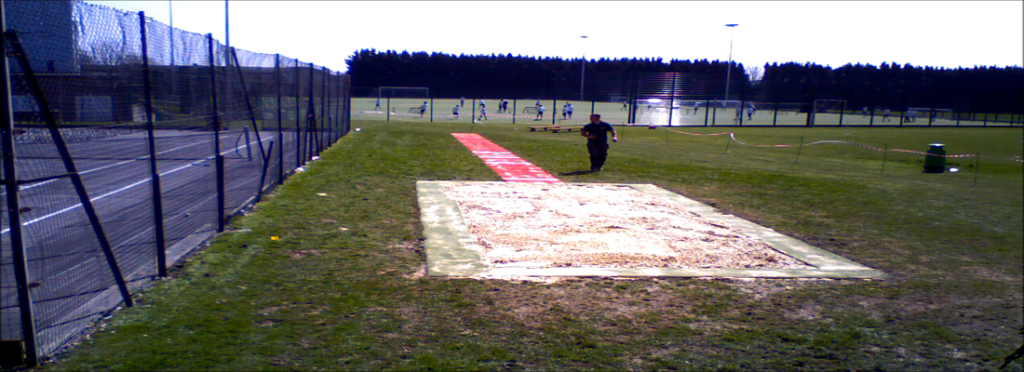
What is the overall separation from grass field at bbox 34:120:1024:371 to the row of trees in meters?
0.44

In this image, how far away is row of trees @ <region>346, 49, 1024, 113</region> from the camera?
295cm

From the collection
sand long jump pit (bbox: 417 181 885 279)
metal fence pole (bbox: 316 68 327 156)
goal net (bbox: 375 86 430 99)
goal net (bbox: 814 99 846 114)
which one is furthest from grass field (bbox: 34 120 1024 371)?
goal net (bbox: 375 86 430 99)

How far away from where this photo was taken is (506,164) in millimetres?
17281

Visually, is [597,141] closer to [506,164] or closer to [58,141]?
[506,164]

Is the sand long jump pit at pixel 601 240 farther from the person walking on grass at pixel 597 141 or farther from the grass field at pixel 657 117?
the grass field at pixel 657 117

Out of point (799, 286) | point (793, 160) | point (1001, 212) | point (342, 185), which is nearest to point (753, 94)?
point (793, 160)

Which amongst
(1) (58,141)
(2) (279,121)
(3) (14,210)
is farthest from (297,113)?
(3) (14,210)

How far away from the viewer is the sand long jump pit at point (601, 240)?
23.0 ft

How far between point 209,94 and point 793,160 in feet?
59.5

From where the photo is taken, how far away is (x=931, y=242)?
29.0 feet

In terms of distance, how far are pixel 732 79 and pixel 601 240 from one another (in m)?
41.4

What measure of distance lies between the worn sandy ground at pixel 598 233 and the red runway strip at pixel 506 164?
2.18 metres

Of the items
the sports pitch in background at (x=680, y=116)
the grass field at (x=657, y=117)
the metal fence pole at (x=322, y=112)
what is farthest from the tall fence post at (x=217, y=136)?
the sports pitch in background at (x=680, y=116)

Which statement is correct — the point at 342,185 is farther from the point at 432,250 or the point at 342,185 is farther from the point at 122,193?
the point at 432,250
